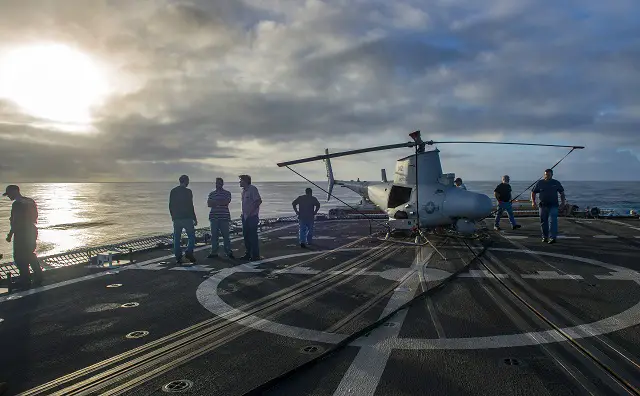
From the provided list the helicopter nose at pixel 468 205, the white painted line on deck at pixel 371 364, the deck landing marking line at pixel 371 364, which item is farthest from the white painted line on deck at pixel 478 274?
the helicopter nose at pixel 468 205

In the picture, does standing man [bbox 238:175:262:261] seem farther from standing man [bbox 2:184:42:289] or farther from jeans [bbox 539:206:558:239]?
jeans [bbox 539:206:558:239]

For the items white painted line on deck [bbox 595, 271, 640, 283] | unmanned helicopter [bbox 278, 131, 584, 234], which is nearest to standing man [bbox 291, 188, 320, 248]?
unmanned helicopter [bbox 278, 131, 584, 234]

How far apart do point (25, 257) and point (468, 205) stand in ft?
42.0

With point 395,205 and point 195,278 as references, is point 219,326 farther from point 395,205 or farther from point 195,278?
point 395,205

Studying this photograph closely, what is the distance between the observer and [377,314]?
616 centimetres

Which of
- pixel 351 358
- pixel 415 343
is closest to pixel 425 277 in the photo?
pixel 415 343

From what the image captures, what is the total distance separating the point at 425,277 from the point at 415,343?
3.94 meters

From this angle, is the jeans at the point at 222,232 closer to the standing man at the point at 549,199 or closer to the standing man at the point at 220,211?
the standing man at the point at 220,211

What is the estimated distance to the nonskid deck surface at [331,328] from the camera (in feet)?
13.4

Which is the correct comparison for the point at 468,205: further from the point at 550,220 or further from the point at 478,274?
the point at 478,274

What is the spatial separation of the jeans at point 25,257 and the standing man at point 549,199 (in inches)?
579

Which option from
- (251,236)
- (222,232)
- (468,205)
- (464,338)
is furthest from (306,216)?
(464,338)

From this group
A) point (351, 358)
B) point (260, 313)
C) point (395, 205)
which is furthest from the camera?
point (395, 205)

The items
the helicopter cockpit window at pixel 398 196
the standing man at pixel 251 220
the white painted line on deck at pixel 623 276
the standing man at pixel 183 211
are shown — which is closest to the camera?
the white painted line on deck at pixel 623 276
